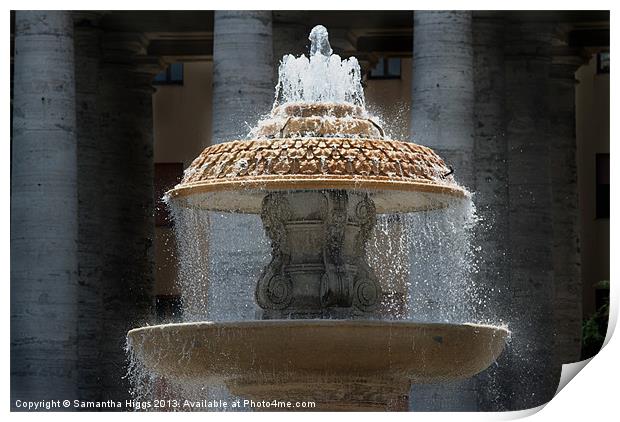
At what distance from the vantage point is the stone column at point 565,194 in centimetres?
5332

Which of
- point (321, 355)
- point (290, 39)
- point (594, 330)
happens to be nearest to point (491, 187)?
point (594, 330)

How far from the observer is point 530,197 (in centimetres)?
5328

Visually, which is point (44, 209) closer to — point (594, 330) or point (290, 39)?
point (290, 39)

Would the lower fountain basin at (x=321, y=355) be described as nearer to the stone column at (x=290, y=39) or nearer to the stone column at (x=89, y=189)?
the stone column at (x=89, y=189)

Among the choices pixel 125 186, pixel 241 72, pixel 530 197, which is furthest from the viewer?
pixel 125 186

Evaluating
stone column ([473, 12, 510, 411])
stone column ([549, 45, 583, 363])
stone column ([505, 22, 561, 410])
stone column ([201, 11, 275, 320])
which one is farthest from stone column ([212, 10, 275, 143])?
stone column ([549, 45, 583, 363])

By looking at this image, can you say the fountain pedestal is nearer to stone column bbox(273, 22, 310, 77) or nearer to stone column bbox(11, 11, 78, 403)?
stone column bbox(11, 11, 78, 403)

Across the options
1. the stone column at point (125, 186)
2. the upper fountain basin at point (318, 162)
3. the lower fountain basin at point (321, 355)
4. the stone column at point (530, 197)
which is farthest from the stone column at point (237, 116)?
the lower fountain basin at point (321, 355)

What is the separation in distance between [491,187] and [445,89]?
3.58 metres

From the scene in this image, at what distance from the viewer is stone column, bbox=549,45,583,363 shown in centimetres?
5332

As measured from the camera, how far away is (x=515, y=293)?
50312 mm

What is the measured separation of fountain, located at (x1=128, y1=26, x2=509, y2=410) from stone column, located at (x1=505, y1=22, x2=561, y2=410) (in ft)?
71.0
